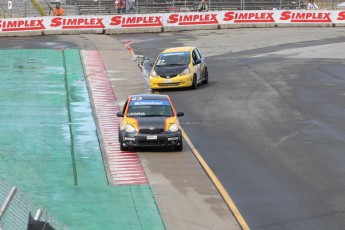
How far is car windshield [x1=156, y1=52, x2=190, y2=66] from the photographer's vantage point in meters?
37.4

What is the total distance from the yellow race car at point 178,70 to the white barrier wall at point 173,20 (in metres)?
21.6

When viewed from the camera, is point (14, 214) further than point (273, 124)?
No

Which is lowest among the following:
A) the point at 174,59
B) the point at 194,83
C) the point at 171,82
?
the point at 194,83

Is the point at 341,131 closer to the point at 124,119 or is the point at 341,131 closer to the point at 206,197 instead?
the point at 124,119

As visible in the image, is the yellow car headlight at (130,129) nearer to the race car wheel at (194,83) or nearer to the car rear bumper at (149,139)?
the car rear bumper at (149,139)

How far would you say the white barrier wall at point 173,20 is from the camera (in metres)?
58.6

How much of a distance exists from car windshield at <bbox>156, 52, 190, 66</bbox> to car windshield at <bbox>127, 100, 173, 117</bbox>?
11631 mm

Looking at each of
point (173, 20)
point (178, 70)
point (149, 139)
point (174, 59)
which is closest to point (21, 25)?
point (173, 20)

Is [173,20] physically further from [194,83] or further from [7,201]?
[7,201]

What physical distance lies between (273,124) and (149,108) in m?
5.62

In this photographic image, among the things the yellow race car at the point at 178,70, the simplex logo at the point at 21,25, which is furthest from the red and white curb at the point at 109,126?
the simplex logo at the point at 21,25

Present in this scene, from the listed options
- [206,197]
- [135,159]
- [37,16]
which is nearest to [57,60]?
[37,16]

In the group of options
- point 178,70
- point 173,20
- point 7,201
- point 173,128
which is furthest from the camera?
point 173,20

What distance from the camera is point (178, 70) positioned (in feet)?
120
